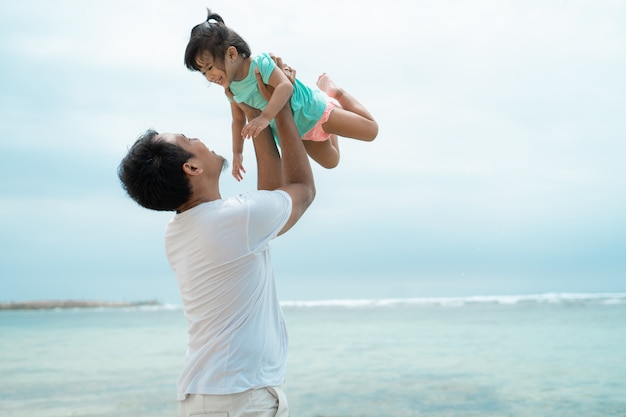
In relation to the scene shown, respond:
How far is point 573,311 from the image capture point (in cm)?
1747

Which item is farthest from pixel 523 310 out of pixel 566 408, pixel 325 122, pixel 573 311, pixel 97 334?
pixel 325 122

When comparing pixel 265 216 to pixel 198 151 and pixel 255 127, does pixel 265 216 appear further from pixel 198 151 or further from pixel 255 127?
pixel 255 127

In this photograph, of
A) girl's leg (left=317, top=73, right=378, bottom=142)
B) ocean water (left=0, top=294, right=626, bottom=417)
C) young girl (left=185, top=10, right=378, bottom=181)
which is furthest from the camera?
ocean water (left=0, top=294, right=626, bottom=417)

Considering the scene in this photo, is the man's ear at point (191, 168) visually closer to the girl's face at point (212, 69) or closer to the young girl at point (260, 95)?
the young girl at point (260, 95)

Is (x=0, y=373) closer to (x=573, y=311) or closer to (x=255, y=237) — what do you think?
(x=255, y=237)

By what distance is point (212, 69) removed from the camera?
8.38 ft

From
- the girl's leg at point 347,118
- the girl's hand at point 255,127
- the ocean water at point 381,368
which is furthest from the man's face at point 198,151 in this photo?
the ocean water at point 381,368

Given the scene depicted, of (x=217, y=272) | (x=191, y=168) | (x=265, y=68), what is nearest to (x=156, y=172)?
(x=191, y=168)

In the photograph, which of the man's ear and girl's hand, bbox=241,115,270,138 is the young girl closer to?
girl's hand, bbox=241,115,270,138

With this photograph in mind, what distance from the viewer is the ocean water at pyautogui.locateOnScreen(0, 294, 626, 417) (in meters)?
6.97

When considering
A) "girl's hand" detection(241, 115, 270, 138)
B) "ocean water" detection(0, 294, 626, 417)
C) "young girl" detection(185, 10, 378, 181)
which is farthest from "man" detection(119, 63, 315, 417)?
"ocean water" detection(0, 294, 626, 417)

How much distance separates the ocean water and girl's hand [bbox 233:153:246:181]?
166 inches

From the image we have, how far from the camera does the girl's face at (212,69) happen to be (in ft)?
8.30

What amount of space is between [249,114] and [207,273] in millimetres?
927
